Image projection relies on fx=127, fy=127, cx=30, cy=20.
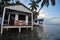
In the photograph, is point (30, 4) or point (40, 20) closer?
point (30, 4)

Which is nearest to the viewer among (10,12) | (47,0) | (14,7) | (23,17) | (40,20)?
(14,7)

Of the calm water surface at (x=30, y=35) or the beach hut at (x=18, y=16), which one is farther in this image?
the beach hut at (x=18, y=16)

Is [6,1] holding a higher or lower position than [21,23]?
higher

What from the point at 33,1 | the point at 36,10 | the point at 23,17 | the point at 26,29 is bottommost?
the point at 26,29

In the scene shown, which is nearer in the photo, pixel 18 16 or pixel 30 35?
pixel 30 35

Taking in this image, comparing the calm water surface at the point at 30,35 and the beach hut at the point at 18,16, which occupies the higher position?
the beach hut at the point at 18,16

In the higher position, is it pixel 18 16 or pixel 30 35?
pixel 18 16

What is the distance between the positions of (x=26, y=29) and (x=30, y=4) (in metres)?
15.3

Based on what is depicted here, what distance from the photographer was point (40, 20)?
135 feet

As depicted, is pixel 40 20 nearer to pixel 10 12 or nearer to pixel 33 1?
pixel 33 1

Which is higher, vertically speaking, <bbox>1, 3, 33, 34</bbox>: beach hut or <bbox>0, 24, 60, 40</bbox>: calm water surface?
<bbox>1, 3, 33, 34</bbox>: beach hut

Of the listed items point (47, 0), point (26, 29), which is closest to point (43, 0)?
point (47, 0)

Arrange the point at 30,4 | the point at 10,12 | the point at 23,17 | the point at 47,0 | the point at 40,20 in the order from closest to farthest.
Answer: the point at 10,12
the point at 23,17
the point at 47,0
the point at 30,4
the point at 40,20

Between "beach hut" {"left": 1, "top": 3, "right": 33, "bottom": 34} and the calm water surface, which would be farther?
"beach hut" {"left": 1, "top": 3, "right": 33, "bottom": 34}
